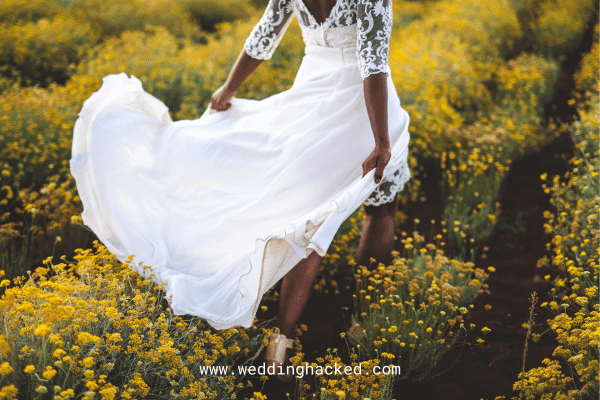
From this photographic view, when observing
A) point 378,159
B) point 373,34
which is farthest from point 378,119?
point 373,34

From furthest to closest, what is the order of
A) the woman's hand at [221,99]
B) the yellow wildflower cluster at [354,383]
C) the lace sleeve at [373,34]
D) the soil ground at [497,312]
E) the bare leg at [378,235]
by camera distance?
the woman's hand at [221,99], the bare leg at [378,235], the soil ground at [497,312], the lace sleeve at [373,34], the yellow wildflower cluster at [354,383]

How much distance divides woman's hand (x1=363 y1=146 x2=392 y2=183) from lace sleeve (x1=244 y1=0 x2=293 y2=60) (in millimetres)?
831

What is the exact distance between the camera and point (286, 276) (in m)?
2.35

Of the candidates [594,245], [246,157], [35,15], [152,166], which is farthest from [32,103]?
[35,15]

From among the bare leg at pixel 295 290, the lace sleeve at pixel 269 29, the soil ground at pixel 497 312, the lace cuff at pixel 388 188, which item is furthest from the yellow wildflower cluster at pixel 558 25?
the bare leg at pixel 295 290

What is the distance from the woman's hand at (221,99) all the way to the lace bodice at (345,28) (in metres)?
0.29

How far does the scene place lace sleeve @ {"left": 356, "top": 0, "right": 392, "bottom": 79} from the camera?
2.14 metres

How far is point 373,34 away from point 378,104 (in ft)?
1.01

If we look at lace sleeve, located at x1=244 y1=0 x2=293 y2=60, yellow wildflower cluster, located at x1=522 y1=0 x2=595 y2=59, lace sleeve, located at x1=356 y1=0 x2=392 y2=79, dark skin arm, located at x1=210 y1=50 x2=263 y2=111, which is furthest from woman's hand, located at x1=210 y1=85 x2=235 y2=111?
yellow wildflower cluster, located at x1=522 y1=0 x2=595 y2=59

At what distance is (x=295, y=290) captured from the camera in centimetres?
233

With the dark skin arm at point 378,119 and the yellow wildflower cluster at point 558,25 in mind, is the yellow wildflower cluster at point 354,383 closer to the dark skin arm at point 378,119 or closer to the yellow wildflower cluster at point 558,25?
the dark skin arm at point 378,119

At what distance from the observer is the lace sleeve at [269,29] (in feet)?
8.36

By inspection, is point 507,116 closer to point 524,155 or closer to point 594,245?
point 524,155

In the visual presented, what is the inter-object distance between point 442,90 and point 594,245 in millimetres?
3166
